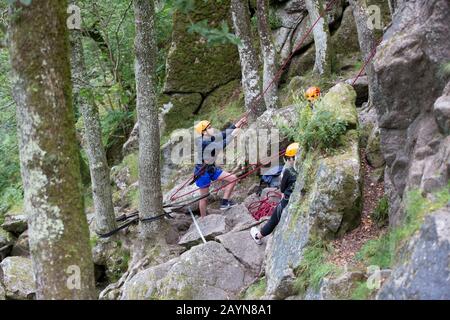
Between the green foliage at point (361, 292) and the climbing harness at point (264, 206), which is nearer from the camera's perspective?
the green foliage at point (361, 292)

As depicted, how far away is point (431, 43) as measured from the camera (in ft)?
21.2

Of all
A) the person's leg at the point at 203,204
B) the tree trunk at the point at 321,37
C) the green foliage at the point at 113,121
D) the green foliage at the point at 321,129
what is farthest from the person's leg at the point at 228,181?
the green foliage at the point at 113,121

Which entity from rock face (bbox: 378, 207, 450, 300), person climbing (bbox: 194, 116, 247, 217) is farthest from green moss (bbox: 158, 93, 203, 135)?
rock face (bbox: 378, 207, 450, 300)

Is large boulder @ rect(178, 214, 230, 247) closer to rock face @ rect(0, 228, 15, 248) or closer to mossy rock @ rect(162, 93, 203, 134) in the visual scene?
mossy rock @ rect(162, 93, 203, 134)

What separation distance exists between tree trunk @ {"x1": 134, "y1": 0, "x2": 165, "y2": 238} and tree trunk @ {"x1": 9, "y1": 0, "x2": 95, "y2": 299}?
4.71 m

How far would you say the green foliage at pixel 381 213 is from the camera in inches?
302

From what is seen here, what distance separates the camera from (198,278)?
8.19 m

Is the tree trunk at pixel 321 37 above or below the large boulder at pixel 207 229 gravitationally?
above

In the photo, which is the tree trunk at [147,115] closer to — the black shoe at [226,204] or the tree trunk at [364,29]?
the black shoe at [226,204]

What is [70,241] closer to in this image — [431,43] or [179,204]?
[431,43]

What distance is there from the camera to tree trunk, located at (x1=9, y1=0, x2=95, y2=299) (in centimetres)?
523

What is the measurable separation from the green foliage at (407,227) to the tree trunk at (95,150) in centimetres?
690

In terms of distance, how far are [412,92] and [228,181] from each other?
578cm

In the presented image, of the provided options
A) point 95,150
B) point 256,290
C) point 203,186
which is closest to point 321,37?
point 203,186
